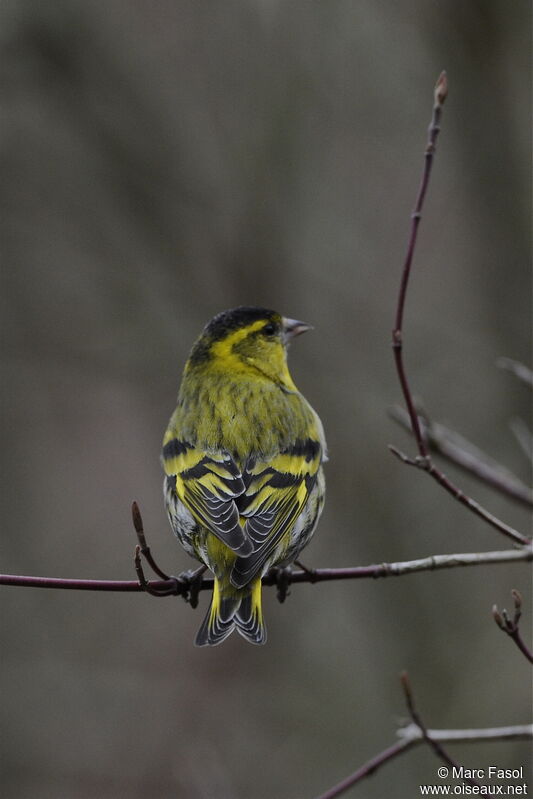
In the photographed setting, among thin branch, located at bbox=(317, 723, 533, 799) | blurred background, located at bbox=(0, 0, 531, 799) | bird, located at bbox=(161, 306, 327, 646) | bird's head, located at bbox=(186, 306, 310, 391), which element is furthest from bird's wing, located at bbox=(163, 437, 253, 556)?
blurred background, located at bbox=(0, 0, 531, 799)

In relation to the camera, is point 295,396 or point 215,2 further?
point 215,2

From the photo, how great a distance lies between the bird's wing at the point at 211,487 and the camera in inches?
180

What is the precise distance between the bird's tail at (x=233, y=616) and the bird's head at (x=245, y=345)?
1824 mm

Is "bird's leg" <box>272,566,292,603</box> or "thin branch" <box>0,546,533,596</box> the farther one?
"bird's leg" <box>272,566,292,603</box>

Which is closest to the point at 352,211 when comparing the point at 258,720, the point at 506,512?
the point at 506,512

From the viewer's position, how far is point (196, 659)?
9812mm

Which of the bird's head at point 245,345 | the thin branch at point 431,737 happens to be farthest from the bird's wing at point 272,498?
the thin branch at point 431,737

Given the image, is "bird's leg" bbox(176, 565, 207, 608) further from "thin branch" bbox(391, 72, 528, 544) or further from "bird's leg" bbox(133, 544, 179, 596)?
"thin branch" bbox(391, 72, 528, 544)

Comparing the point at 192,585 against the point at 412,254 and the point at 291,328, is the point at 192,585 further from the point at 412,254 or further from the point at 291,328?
the point at 291,328

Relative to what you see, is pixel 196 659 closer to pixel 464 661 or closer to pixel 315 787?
pixel 315 787

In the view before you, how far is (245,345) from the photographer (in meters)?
6.11

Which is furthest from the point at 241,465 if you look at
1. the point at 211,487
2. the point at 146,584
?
the point at 146,584

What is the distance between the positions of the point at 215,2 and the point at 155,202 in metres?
2.10

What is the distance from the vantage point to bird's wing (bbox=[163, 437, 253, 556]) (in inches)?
180
